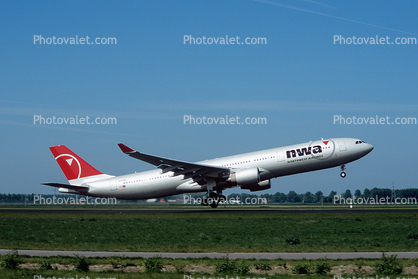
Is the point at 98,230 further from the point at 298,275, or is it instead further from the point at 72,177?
the point at 72,177

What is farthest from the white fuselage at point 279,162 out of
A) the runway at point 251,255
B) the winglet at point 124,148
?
the runway at point 251,255

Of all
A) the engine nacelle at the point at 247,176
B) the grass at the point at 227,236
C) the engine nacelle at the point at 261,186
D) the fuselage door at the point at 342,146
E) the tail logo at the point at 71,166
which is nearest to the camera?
the grass at the point at 227,236

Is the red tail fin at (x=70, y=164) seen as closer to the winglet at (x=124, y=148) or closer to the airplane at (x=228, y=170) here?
the airplane at (x=228, y=170)

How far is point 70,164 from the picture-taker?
168ft

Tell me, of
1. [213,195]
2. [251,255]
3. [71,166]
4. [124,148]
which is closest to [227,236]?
[251,255]

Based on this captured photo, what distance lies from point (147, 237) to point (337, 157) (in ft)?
82.6

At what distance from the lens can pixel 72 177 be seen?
168 ft

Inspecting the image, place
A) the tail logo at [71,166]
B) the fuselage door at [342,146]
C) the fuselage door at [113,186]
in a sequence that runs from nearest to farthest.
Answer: the fuselage door at [342,146]
the fuselage door at [113,186]
the tail logo at [71,166]

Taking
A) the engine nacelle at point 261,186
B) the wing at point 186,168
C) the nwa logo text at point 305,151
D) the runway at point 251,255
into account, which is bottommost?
the runway at point 251,255

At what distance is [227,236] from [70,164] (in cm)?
3210

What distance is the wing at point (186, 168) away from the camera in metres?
41.6

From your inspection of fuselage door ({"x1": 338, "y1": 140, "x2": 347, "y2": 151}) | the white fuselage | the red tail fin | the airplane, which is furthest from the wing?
the red tail fin

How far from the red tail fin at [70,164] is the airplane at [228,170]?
2091mm

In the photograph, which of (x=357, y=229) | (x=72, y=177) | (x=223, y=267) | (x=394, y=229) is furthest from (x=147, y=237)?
(x=72, y=177)
